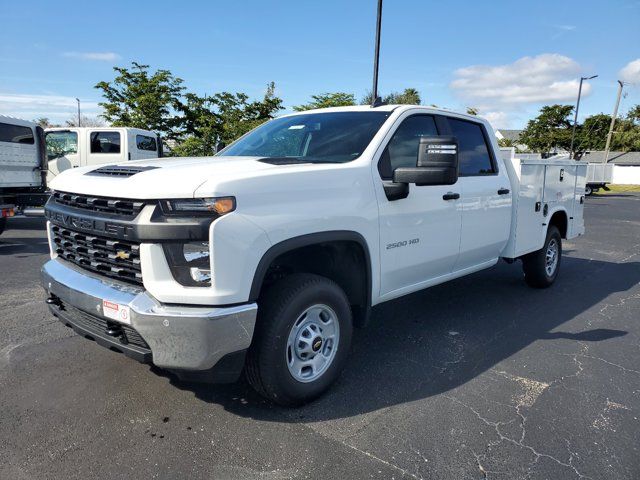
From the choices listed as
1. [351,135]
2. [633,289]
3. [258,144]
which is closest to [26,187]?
[258,144]

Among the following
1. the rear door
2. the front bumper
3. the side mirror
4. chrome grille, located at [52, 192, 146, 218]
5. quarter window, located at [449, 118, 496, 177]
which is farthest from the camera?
quarter window, located at [449, 118, 496, 177]

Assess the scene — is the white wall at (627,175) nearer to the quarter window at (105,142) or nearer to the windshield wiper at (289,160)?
the quarter window at (105,142)

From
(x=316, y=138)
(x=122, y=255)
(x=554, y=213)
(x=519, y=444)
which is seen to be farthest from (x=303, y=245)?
(x=554, y=213)

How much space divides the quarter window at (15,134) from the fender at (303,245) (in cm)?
968

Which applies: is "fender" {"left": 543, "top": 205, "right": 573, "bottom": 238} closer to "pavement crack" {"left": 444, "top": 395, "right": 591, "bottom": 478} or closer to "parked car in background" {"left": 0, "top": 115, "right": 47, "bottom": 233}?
"pavement crack" {"left": 444, "top": 395, "right": 591, "bottom": 478}

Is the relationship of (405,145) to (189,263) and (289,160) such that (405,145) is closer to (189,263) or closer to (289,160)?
(289,160)

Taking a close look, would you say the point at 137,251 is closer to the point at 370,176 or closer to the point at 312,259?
the point at 312,259

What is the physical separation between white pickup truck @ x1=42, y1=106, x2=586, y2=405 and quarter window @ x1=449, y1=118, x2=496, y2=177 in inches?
6.8

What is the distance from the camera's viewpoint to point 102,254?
2930 mm

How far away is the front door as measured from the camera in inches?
140

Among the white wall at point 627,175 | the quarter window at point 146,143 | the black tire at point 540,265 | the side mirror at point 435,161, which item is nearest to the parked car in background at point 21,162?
the quarter window at point 146,143

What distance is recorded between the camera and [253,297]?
2697 mm

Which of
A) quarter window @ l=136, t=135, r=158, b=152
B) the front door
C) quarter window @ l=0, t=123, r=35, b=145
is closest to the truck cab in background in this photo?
quarter window @ l=136, t=135, r=158, b=152

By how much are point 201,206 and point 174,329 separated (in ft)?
2.12
